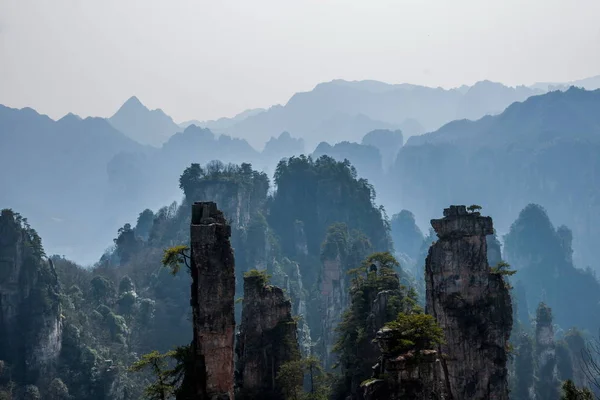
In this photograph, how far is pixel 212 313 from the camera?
21.3m

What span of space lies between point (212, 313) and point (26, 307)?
1266 inches

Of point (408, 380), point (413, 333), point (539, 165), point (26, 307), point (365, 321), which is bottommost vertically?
point (408, 380)

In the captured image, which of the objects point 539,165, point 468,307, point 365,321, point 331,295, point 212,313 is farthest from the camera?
point 539,165

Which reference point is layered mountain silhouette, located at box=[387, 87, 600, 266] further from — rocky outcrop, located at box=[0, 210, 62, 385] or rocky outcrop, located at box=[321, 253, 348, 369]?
rocky outcrop, located at box=[0, 210, 62, 385]

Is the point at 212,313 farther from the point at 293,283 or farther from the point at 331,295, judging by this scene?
the point at 293,283

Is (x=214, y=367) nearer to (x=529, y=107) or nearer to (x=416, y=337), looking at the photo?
(x=416, y=337)

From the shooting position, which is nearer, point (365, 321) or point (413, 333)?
point (413, 333)

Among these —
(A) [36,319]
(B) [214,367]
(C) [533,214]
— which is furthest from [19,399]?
(C) [533,214]

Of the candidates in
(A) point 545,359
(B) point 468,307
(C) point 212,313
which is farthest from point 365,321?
(A) point 545,359

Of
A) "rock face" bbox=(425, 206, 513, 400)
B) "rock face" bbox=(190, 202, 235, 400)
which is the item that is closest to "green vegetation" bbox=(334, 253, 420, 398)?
"rock face" bbox=(425, 206, 513, 400)

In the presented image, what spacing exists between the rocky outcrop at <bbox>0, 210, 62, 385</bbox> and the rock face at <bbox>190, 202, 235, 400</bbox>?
2932 centimetres

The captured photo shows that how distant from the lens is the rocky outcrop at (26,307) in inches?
1801

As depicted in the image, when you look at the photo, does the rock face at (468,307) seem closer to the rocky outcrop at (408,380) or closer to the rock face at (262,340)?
the rock face at (262,340)

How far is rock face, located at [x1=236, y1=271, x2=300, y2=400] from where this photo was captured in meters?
29.0
